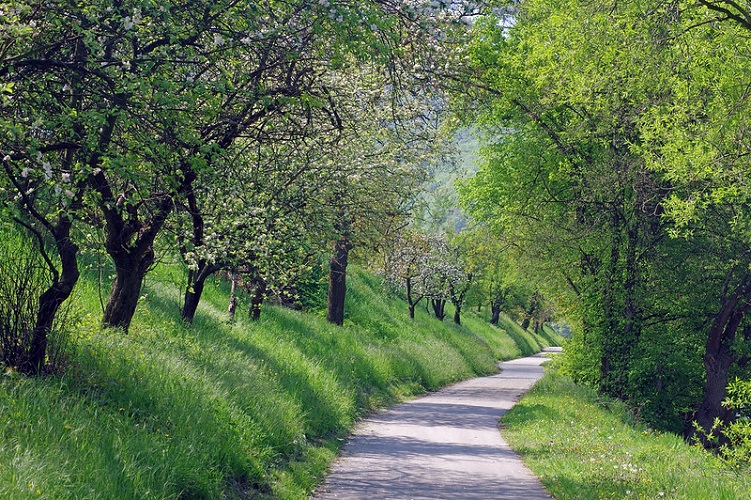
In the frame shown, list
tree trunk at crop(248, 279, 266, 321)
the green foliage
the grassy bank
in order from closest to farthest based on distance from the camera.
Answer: the green foliage
the grassy bank
tree trunk at crop(248, 279, 266, 321)

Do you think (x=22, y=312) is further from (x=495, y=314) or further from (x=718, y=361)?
(x=495, y=314)

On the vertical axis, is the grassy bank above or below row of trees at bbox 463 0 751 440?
below

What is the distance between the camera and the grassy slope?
6.63 m

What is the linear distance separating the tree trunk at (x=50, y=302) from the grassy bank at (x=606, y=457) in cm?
627

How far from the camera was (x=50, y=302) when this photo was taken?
8703 mm

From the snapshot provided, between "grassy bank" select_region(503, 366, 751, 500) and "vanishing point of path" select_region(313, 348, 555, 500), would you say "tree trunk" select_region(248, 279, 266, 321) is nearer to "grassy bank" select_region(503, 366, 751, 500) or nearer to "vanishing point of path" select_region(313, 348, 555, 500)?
"vanishing point of path" select_region(313, 348, 555, 500)

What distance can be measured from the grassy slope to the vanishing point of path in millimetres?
513

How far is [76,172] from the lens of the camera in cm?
748

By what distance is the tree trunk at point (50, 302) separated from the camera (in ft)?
27.6

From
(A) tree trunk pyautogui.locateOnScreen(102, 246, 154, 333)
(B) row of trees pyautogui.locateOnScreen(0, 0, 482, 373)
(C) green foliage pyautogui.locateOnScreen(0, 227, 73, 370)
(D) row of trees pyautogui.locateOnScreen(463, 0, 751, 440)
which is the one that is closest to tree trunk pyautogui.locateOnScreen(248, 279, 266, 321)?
(B) row of trees pyautogui.locateOnScreen(0, 0, 482, 373)

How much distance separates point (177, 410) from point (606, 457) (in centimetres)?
649

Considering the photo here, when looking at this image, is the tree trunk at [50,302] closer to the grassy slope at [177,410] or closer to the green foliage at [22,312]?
the green foliage at [22,312]

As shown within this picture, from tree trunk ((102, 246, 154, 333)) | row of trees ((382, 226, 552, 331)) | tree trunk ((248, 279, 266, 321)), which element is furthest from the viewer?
row of trees ((382, 226, 552, 331))

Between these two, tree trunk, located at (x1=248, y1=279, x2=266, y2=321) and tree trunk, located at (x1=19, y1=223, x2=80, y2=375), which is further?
tree trunk, located at (x1=248, y1=279, x2=266, y2=321)
